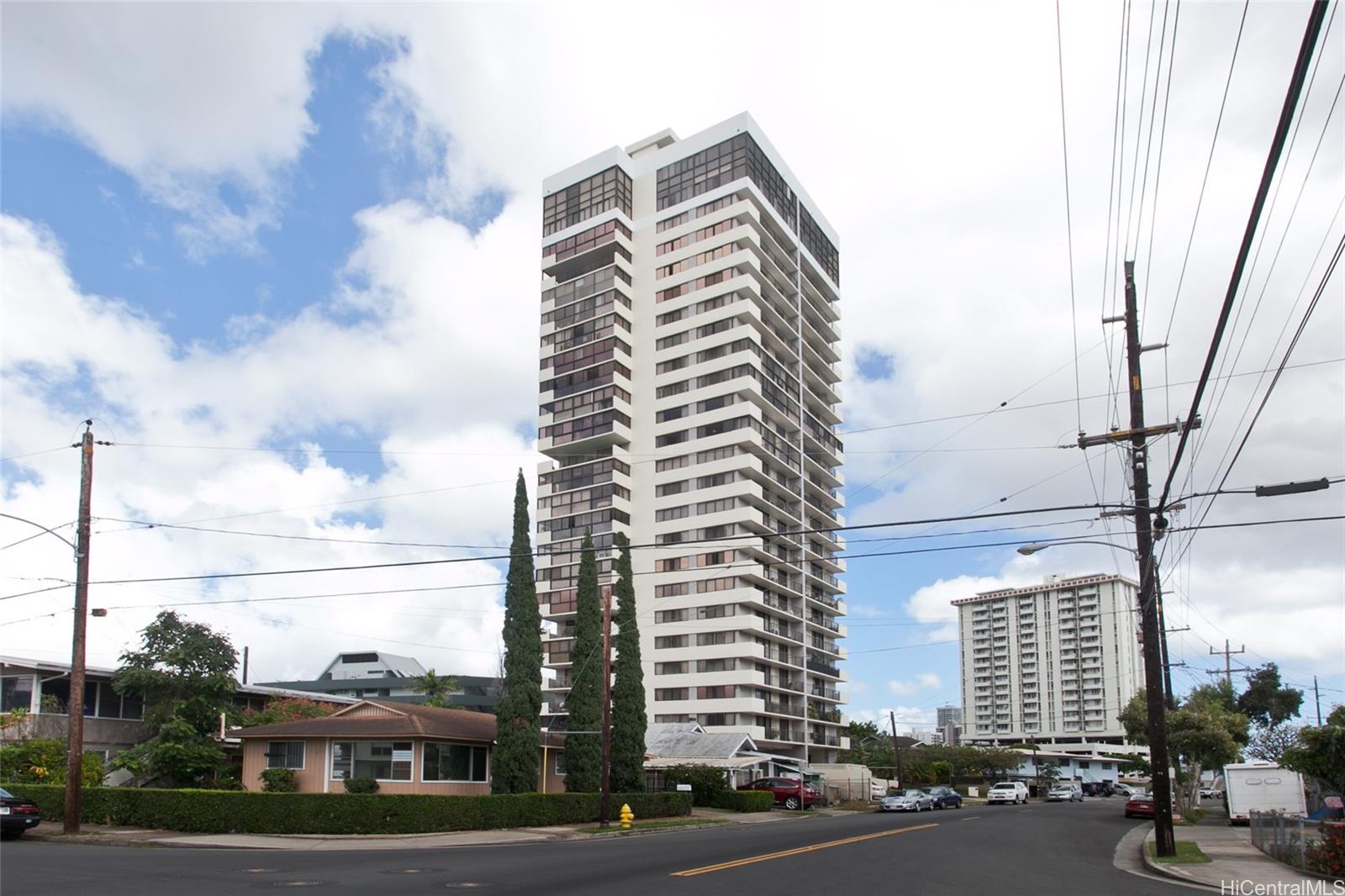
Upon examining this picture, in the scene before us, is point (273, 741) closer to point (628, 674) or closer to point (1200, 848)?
point (628, 674)

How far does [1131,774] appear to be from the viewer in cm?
14500

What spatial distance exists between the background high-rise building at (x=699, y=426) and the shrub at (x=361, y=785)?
1685 inches

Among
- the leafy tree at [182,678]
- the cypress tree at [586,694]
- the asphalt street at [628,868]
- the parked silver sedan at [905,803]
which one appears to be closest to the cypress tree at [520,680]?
the cypress tree at [586,694]

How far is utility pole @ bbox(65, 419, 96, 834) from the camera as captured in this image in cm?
2861

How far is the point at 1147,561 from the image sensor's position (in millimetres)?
26312

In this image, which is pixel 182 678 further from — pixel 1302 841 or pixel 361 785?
pixel 1302 841

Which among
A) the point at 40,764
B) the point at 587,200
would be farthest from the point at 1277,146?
the point at 587,200

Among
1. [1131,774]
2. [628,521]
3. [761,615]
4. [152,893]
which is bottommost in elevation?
[1131,774]

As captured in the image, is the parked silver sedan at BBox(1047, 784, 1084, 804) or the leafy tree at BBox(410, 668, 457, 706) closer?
A: the leafy tree at BBox(410, 668, 457, 706)

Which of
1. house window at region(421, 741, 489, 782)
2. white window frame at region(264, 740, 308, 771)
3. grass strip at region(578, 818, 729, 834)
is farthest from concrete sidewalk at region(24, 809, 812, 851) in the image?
white window frame at region(264, 740, 308, 771)

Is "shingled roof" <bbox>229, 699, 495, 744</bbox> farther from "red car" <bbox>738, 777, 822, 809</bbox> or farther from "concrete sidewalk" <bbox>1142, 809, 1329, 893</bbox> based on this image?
"concrete sidewalk" <bbox>1142, 809, 1329, 893</bbox>

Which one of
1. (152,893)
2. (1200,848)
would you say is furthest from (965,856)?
(152,893)

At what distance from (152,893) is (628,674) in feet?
103

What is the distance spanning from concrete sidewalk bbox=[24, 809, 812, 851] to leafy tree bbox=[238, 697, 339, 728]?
16791 millimetres
